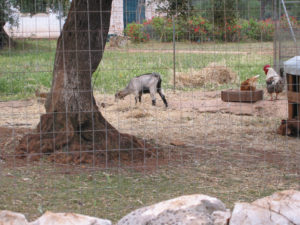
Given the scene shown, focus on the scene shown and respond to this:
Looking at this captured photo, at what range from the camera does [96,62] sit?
580cm

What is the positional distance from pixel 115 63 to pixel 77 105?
2.13m

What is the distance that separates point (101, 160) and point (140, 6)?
194cm

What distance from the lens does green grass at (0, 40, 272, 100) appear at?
5594 mm

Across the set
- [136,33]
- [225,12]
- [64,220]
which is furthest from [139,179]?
[225,12]

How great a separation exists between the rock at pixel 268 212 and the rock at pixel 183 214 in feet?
0.33

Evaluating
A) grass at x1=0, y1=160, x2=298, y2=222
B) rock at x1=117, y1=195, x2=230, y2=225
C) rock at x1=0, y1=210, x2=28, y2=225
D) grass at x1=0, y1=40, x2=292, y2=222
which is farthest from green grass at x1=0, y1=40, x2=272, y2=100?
rock at x1=117, y1=195, x2=230, y2=225

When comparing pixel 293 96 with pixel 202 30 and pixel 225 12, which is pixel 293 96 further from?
pixel 225 12

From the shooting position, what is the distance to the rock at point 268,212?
11.2ft

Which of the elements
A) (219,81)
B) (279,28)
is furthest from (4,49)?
(219,81)

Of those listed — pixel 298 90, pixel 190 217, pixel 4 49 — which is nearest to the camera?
pixel 190 217

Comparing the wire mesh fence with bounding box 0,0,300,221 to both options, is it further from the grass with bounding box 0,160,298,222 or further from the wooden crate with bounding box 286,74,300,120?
the wooden crate with bounding box 286,74,300,120

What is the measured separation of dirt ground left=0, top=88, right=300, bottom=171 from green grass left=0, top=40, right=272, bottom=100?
0.70 meters

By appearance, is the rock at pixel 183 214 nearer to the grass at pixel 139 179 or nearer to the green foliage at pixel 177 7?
the grass at pixel 139 179

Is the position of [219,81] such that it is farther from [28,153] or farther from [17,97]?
[28,153]
